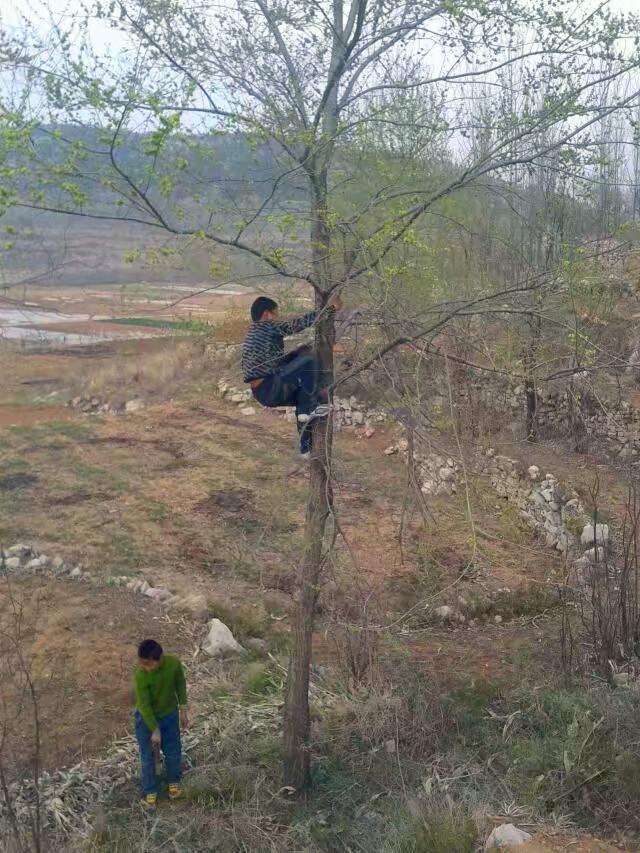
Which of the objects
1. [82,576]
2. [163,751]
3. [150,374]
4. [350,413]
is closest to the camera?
[163,751]

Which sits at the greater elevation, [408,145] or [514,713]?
[408,145]

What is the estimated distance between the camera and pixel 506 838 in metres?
4.01

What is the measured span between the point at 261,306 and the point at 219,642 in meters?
3.35

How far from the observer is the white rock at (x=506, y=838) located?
3977 mm

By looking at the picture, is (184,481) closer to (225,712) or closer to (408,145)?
(225,712)

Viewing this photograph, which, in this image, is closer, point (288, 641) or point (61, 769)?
point (61, 769)

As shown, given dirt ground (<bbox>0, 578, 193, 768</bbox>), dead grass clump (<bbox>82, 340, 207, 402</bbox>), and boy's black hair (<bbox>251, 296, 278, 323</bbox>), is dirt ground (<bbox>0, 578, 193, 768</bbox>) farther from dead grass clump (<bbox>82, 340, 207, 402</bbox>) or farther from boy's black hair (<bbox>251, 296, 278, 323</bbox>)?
dead grass clump (<bbox>82, 340, 207, 402</bbox>)

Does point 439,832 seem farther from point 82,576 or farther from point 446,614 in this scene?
point 82,576

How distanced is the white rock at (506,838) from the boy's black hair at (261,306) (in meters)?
3.13

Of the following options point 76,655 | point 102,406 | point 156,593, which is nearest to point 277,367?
point 76,655

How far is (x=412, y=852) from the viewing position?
4.06m

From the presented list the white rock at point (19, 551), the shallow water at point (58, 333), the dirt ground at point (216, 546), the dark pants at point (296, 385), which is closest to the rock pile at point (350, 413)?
the dirt ground at point (216, 546)

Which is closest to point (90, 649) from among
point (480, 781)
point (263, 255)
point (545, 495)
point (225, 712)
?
point (225, 712)

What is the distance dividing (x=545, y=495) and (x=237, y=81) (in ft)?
24.7
